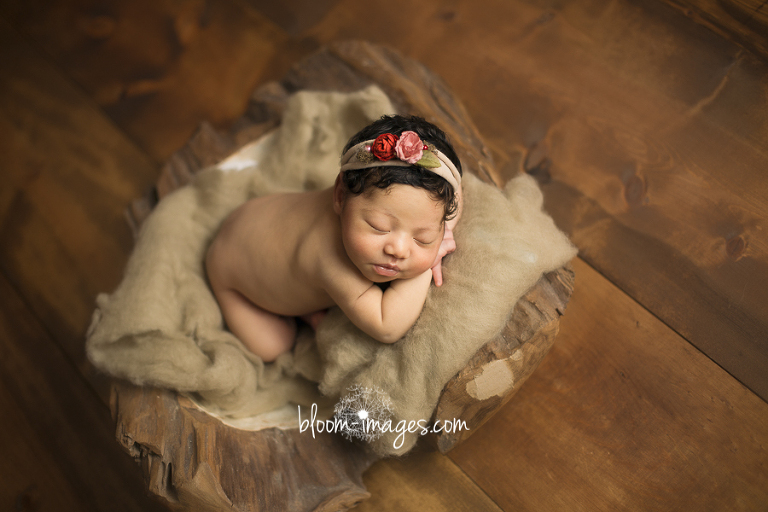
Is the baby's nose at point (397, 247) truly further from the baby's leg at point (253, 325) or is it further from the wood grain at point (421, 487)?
the wood grain at point (421, 487)

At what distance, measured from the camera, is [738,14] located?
175 cm

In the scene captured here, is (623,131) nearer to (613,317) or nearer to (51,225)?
(613,317)

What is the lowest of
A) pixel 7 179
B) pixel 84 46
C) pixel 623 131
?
pixel 623 131

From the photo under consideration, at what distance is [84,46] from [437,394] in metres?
2.04

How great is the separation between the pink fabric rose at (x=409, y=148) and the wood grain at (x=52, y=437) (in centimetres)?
118

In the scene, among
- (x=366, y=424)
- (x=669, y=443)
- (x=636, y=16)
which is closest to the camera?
(x=366, y=424)

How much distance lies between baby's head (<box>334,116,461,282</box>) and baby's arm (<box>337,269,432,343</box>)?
0.05m

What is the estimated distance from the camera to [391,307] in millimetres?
1211

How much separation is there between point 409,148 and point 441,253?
31 centimetres

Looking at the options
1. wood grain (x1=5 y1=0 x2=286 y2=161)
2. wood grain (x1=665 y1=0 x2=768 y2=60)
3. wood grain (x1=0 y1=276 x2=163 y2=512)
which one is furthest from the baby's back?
wood grain (x1=665 y1=0 x2=768 y2=60)

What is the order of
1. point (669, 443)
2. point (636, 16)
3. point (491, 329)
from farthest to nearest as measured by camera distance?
1. point (636, 16)
2. point (669, 443)
3. point (491, 329)

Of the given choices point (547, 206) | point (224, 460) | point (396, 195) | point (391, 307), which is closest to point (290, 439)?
point (224, 460)

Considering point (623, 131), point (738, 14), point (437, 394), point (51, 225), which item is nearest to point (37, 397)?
point (51, 225)

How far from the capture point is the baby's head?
1.08 m
